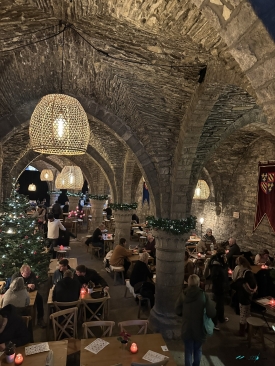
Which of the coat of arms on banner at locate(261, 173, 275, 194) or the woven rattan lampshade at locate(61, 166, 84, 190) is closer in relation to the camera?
the coat of arms on banner at locate(261, 173, 275, 194)

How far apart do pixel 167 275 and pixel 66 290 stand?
1.99m

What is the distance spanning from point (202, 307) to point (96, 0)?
3710mm

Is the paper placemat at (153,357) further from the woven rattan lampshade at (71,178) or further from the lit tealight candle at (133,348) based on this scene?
the woven rattan lampshade at (71,178)

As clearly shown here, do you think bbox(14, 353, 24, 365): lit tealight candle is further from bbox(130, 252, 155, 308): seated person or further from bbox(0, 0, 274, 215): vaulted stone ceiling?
bbox(0, 0, 274, 215): vaulted stone ceiling

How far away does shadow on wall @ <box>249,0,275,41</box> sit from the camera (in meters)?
1.41

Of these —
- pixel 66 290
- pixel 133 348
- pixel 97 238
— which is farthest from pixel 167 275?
pixel 97 238

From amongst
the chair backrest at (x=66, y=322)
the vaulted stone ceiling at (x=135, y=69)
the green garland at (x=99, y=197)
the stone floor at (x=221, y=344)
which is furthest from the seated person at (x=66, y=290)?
the green garland at (x=99, y=197)

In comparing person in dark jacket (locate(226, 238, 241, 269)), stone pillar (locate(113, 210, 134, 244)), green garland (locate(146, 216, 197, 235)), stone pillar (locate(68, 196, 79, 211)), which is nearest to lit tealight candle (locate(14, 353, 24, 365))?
green garland (locate(146, 216, 197, 235))

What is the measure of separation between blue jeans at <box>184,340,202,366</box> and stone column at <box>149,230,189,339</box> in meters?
1.59

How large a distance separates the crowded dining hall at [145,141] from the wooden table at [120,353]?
0.02 meters

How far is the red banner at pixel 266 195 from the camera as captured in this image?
8.95m

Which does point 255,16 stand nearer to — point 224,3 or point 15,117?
point 224,3

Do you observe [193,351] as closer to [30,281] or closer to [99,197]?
[30,281]

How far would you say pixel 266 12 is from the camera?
1.42 m
